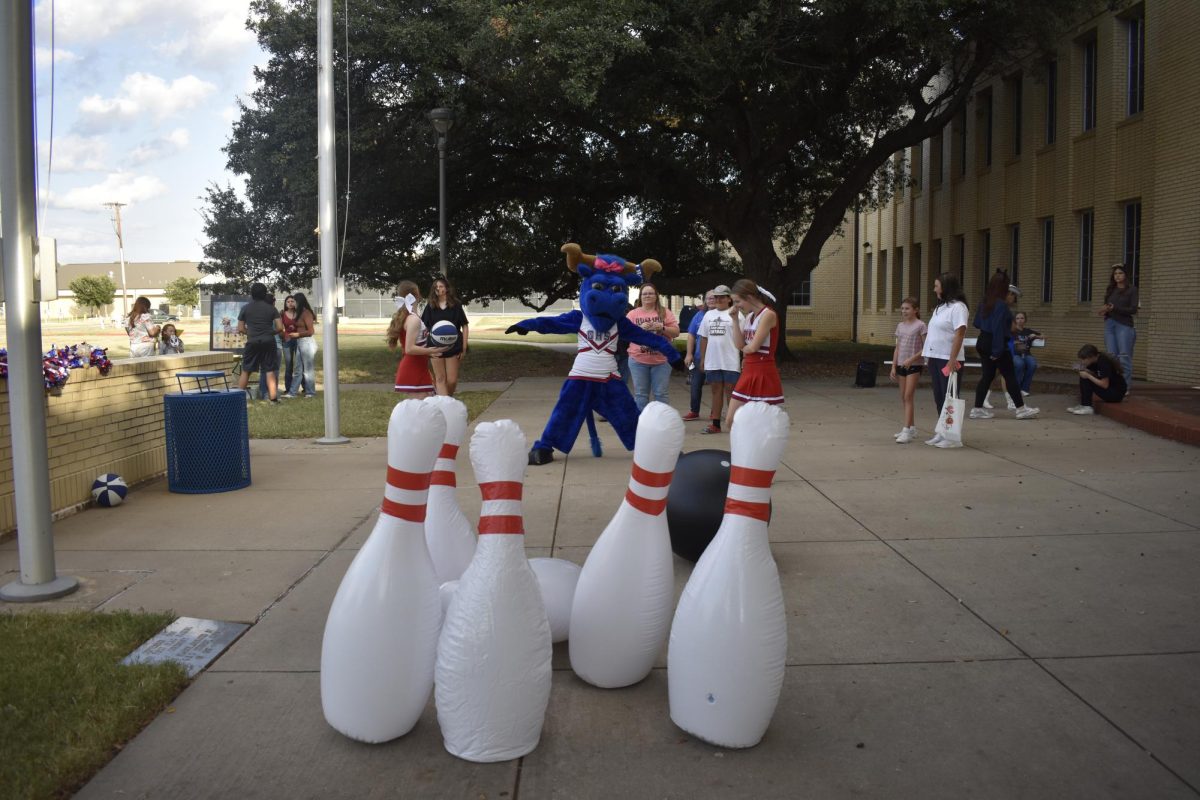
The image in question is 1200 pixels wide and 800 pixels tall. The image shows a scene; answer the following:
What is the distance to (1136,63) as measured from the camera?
18.4 m

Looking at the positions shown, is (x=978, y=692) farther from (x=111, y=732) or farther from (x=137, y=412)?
(x=137, y=412)

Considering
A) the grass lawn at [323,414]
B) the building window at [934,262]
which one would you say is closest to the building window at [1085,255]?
the building window at [934,262]

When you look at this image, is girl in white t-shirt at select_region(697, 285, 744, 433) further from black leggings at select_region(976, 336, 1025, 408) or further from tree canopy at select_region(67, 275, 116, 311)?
tree canopy at select_region(67, 275, 116, 311)

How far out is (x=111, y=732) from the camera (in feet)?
10.7

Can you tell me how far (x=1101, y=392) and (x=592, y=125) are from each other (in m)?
11.2

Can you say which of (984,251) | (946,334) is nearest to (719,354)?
(946,334)

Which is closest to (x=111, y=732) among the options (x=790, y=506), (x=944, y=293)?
(x=790, y=506)

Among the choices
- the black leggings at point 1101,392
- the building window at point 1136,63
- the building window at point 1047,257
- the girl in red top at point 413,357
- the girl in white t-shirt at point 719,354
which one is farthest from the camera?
the building window at point 1047,257

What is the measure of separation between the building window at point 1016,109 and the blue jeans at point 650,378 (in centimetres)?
1652

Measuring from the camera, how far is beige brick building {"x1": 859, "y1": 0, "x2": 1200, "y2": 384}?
16.2m

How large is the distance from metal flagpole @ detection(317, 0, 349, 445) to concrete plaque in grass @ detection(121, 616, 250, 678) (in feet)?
20.1

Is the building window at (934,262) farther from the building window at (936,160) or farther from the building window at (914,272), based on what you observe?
the building window at (936,160)

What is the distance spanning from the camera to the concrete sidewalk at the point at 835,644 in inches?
119

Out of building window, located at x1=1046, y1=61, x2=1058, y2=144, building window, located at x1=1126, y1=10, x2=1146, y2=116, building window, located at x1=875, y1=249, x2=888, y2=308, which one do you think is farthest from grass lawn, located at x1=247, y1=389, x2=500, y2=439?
building window, located at x1=875, y1=249, x2=888, y2=308
